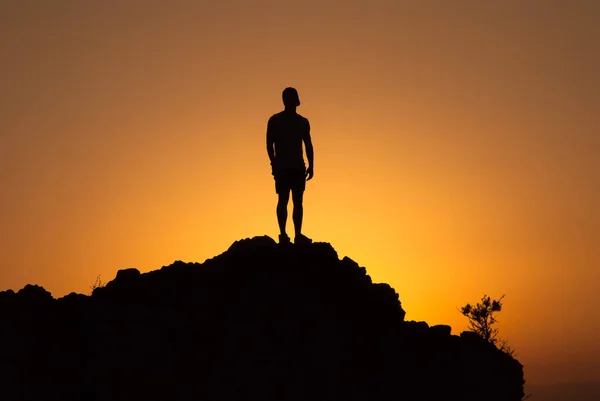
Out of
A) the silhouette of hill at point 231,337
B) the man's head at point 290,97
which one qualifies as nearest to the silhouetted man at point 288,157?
the man's head at point 290,97

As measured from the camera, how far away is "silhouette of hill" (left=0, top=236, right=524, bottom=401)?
1758 centimetres

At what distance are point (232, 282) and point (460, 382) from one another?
6.24 meters

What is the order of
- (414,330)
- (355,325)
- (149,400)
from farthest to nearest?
1. (414,330)
2. (355,325)
3. (149,400)

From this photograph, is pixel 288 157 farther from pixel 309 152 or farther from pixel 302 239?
pixel 302 239

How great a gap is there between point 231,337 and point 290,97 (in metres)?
5.84

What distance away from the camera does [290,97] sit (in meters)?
19.8

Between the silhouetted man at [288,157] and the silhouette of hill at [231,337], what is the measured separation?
814 mm

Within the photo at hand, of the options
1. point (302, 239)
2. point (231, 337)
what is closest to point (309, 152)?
point (302, 239)

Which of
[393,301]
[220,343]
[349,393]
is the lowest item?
[349,393]

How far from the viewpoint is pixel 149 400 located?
17.6 meters

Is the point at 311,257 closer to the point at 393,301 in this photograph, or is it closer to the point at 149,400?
the point at 393,301

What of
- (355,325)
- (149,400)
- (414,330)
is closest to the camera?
(149,400)

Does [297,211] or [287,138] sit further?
[297,211]

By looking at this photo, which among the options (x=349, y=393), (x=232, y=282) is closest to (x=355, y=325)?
(x=349, y=393)
